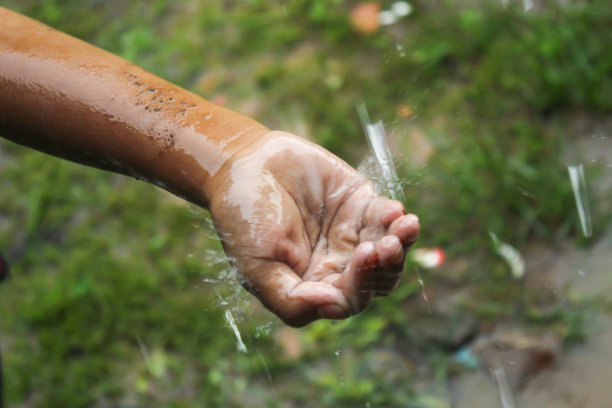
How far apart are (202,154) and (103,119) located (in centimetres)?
31

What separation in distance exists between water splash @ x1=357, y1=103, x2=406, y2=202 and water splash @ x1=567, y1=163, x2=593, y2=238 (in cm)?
78

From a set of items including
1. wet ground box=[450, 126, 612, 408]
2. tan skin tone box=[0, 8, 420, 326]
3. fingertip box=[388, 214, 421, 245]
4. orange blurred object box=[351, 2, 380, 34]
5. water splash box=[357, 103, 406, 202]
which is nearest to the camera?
fingertip box=[388, 214, 421, 245]

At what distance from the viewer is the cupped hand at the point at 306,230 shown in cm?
163

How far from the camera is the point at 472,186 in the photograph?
10.0ft

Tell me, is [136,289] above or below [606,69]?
below

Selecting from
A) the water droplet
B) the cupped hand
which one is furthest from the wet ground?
the cupped hand

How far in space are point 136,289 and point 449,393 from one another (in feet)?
5.35

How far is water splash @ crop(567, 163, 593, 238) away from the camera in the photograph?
2.87 metres

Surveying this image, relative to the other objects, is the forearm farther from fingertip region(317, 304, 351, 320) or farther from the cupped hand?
fingertip region(317, 304, 351, 320)

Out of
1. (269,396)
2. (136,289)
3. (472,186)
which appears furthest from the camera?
(136,289)

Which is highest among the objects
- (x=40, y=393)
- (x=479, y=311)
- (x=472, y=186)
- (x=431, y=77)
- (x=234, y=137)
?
(x=234, y=137)

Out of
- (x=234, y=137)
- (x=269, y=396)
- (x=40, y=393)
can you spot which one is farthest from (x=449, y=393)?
(x=40, y=393)

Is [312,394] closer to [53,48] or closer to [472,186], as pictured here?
[472,186]

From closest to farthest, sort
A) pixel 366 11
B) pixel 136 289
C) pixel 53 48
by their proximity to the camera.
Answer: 1. pixel 53 48
2. pixel 136 289
3. pixel 366 11
